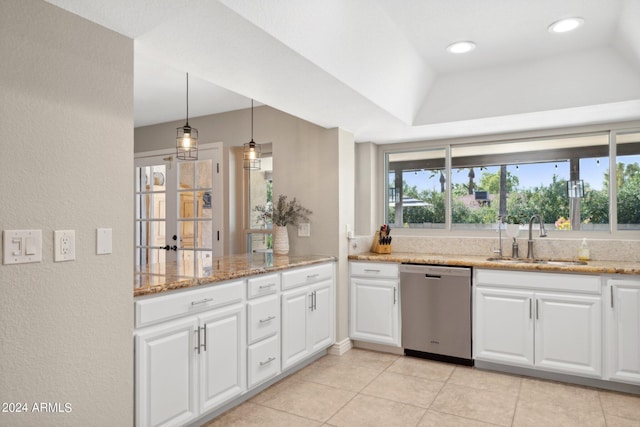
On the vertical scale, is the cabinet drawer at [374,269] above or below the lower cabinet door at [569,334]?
above

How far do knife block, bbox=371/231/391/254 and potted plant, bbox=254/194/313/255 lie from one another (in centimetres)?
81

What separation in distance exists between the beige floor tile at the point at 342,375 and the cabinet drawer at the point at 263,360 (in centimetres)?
37

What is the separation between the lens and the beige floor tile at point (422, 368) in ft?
10.8

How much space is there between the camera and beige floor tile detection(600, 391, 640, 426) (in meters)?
2.65

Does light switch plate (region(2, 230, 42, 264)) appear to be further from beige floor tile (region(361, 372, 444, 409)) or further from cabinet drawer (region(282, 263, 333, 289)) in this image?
beige floor tile (region(361, 372, 444, 409))

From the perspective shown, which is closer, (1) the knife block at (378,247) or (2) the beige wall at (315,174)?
(2) the beige wall at (315,174)

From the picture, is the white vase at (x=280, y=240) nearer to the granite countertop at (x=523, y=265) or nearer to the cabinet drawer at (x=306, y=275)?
the cabinet drawer at (x=306, y=275)

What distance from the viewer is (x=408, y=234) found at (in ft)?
14.8

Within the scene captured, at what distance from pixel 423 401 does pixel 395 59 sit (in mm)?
2322

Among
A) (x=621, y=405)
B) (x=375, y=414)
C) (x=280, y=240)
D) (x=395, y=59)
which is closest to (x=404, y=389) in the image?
(x=375, y=414)

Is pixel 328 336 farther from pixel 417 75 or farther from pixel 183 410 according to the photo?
pixel 417 75

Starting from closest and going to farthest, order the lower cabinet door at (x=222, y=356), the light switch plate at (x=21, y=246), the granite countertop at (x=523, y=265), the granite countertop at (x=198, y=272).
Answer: the light switch plate at (x=21, y=246), the granite countertop at (x=198, y=272), the lower cabinet door at (x=222, y=356), the granite countertop at (x=523, y=265)

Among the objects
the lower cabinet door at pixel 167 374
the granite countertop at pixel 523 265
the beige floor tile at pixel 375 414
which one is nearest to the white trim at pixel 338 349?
the granite countertop at pixel 523 265

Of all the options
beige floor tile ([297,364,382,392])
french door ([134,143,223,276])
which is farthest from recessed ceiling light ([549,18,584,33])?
french door ([134,143,223,276])
